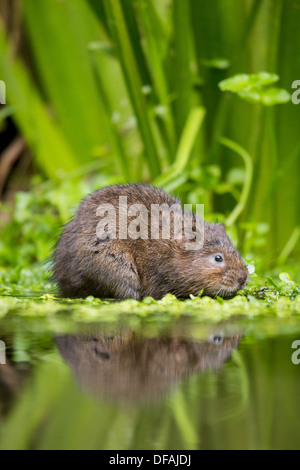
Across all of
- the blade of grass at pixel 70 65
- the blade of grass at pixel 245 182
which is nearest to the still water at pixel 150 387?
the blade of grass at pixel 245 182

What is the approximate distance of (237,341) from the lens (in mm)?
2535

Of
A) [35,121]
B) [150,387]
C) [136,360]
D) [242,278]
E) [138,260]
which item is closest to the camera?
[150,387]

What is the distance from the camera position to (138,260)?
3.86 m

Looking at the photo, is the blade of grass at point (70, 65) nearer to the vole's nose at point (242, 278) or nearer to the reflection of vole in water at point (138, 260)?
the reflection of vole in water at point (138, 260)

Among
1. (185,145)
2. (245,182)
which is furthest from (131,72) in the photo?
(245,182)

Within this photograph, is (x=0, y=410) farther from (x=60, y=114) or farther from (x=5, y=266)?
(x=60, y=114)

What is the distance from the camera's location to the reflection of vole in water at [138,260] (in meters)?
3.70

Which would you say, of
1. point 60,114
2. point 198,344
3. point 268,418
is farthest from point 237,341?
point 60,114

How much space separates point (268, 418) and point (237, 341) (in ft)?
2.73

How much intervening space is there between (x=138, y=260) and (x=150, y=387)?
1.95m

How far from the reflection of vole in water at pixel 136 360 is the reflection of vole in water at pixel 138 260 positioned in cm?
106

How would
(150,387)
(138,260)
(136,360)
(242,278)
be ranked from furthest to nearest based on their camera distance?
1. (138,260)
2. (242,278)
3. (136,360)
4. (150,387)

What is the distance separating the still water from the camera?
5.24 ft

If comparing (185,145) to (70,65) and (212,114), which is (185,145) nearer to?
(212,114)
